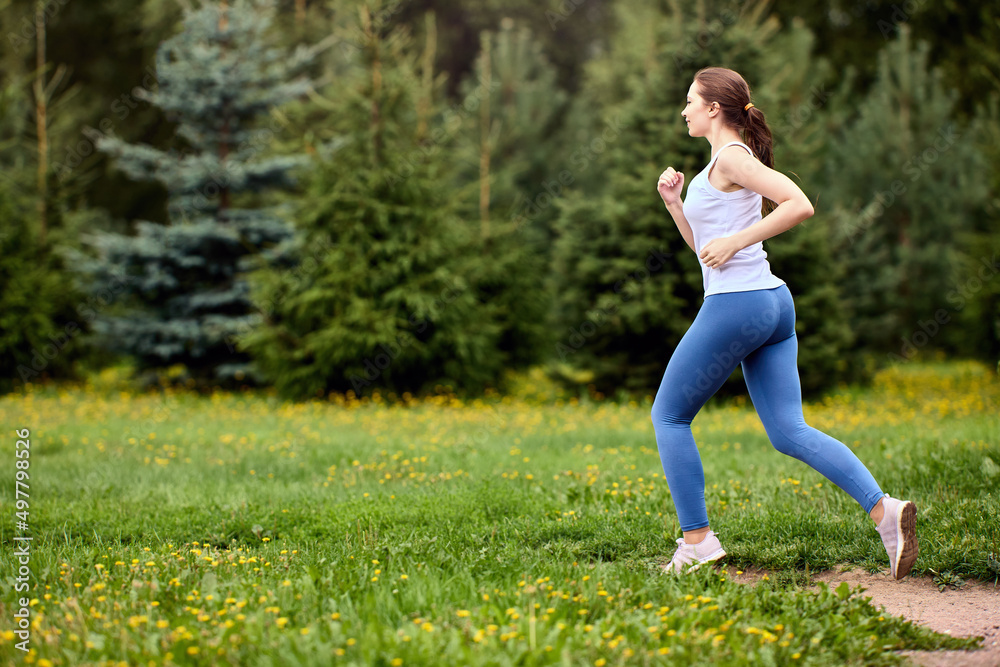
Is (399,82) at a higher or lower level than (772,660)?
higher

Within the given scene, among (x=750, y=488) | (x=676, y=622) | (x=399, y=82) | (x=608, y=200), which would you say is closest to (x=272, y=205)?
(x=399, y=82)

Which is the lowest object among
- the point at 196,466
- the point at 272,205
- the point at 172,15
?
the point at 196,466

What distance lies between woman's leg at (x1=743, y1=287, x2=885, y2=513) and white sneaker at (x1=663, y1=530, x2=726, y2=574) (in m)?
0.49

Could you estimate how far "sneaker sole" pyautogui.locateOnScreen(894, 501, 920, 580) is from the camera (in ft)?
9.42

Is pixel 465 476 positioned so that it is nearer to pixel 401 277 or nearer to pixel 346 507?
pixel 346 507

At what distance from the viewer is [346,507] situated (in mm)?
4086

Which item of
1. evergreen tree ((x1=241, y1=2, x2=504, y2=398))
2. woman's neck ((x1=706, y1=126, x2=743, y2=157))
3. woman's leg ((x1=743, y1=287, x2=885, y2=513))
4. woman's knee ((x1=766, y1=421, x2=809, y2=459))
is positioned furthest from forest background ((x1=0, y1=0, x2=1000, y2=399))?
woman's knee ((x1=766, y1=421, x2=809, y2=459))

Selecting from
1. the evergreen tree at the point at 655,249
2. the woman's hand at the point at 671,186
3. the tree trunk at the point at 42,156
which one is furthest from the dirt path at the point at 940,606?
the tree trunk at the point at 42,156

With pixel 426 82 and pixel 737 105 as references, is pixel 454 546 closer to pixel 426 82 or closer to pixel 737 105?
pixel 737 105

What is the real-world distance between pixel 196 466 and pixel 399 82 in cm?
702

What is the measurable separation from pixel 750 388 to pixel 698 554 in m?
0.73

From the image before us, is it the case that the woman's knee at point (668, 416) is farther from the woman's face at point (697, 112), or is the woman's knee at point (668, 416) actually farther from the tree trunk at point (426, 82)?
the tree trunk at point (426, 82)

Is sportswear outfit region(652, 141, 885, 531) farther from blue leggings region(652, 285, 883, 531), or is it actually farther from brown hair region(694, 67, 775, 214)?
brown hair region(694, 67, 775, 214)

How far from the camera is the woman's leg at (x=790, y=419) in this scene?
2982 mm
